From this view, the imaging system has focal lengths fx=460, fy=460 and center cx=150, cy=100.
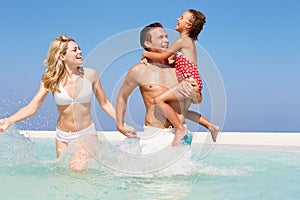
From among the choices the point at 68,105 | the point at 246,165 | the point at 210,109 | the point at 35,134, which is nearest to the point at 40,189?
the point at 68,105

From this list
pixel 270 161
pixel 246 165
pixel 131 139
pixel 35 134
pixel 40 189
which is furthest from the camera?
pixel 35 134

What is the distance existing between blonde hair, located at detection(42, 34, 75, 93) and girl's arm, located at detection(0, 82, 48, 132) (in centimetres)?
11

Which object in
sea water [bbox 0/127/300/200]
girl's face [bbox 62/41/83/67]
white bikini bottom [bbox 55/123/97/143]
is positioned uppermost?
girl's face [bbox 62/41/83/67]

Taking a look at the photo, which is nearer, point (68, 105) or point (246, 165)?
point (68, 105)

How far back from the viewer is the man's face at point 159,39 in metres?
4.49

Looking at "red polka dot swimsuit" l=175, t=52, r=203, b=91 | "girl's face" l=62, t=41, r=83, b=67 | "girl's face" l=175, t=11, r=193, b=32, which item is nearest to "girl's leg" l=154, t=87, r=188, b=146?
"red polka dot swimsuit" l=175, t=52, r=203, b=91

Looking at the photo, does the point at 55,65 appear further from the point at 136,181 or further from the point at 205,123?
the point at 205,123

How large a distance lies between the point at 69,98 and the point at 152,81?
3.09 ft

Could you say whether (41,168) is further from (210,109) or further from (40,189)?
(210,109)

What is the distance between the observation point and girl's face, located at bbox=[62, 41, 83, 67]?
487 centimetres

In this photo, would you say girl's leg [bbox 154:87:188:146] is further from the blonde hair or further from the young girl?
the blonde hair

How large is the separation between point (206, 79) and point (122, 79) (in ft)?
2.93

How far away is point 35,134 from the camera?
1251 cm

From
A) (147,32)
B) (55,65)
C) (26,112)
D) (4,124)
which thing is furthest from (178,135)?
(4,124)
